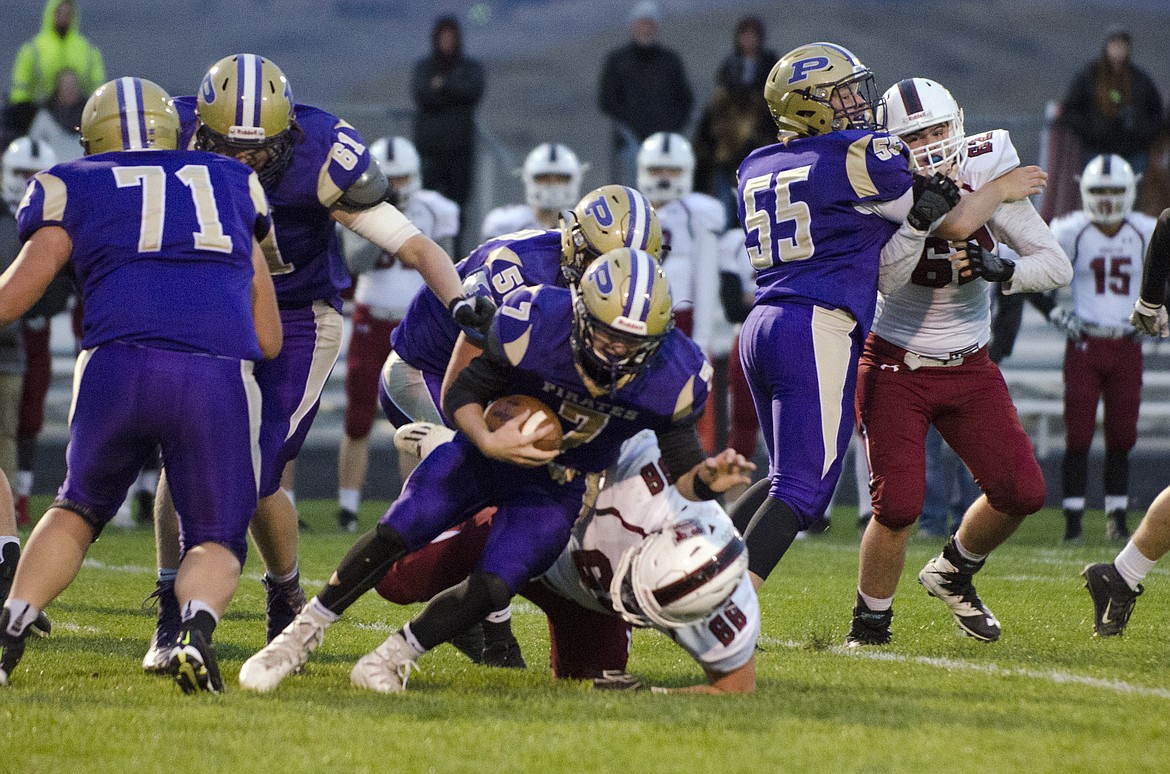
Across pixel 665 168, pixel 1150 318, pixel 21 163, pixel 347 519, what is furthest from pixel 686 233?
pixel 1150 318

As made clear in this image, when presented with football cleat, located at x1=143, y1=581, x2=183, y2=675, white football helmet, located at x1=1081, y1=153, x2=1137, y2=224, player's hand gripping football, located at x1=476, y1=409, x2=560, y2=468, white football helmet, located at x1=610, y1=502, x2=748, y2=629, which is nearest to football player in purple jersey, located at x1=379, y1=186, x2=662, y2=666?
player's hand gripping football, located at x1=476, y1=409, x2=560, y2=468

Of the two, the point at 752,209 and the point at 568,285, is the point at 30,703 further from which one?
the point at 752,209

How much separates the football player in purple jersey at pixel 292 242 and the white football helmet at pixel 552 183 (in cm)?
425

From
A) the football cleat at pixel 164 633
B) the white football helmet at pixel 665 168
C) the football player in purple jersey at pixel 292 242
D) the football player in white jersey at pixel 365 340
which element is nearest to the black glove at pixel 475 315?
the football player in purple jersey at pixel 292 242

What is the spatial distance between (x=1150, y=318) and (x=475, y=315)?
94.5 inches

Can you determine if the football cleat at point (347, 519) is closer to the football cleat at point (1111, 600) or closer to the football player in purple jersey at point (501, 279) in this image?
the football player in purple jersey at point (501, 279)

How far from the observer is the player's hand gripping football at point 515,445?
3.99m

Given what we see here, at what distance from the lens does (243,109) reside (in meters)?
4.47

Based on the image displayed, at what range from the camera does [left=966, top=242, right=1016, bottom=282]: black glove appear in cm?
491

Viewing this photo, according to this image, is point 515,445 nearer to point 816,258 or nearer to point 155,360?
point 155,360

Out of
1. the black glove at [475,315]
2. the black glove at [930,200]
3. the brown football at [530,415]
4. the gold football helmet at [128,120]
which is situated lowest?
the brown football at [530,415]

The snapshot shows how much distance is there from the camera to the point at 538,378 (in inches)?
162

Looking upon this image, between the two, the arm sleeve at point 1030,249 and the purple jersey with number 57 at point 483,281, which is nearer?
the purple jersey with number 57 at point 483,281

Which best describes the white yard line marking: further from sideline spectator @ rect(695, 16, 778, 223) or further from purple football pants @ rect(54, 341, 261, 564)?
sideline spectator @ rect(695, 16, 778, 223)
